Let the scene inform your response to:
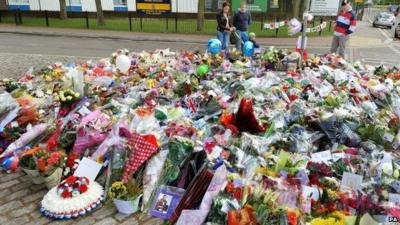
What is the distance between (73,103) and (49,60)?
6.54 metres

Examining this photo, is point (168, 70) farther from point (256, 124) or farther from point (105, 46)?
point (105, 46)

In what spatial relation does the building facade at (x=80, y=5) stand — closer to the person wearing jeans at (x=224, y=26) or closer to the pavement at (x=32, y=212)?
the person wearing jeans at (x=224, y=26)

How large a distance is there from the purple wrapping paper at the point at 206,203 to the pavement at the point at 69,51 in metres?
0.39

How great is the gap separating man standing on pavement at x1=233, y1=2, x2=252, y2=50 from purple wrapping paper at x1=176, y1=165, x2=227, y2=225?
8129mm

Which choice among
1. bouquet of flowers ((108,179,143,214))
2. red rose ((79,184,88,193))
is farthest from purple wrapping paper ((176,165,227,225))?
red rose ((79,184,88,193))

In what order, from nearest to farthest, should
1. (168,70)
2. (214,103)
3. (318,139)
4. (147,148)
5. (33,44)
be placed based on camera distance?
(147,148) < (318,139) < (214,103) < (168,70) < (33,44)

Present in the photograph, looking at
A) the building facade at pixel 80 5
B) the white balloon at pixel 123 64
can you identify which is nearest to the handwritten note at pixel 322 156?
the white balloon at pixel 123 64

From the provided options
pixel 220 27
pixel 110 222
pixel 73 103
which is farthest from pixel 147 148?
pixel 220 27

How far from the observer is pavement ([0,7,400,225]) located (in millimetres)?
3773

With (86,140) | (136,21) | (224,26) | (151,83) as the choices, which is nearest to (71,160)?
(86,140)

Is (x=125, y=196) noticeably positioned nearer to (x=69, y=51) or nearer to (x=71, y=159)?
(x=71, y=159)

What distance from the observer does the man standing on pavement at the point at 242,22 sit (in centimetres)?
1128

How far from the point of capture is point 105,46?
50.6 feet

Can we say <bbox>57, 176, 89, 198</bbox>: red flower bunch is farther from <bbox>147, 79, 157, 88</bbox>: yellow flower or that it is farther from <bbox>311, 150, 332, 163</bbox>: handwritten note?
<bbox>147, 79, 157, 88</bbox>: yellow flower
